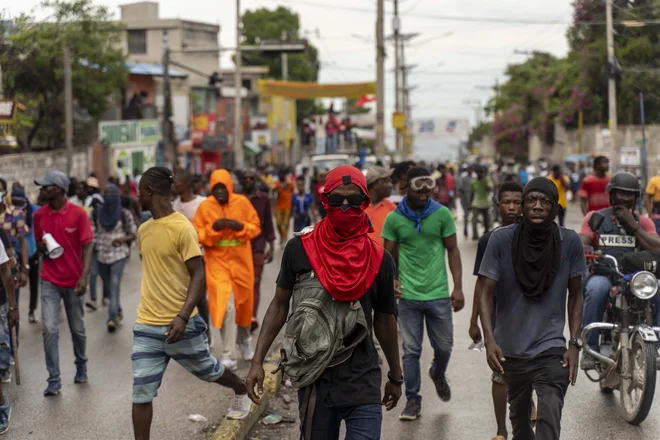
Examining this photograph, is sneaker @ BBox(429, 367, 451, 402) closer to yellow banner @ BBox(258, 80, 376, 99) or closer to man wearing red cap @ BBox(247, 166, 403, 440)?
man wearing red cap @ BBox(247, 166, 403, 440)

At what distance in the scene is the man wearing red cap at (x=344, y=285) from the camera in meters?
4.46

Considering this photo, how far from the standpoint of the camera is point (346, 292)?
14.5 ft

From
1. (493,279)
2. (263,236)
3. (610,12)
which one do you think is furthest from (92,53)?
(493,279)

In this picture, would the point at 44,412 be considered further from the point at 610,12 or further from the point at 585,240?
the point at 610,12

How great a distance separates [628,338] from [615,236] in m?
0.89

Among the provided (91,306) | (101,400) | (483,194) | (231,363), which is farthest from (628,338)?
(483,194)

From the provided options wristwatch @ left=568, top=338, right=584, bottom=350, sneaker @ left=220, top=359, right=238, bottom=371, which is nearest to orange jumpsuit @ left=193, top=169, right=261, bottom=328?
sneaker @ left=220, top=359, right=238, bottom=371

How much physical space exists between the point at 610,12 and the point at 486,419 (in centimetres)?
2635

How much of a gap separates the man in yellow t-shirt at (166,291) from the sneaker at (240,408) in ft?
2.31

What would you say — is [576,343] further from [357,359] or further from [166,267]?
[166,267]

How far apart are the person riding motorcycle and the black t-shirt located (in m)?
3.45

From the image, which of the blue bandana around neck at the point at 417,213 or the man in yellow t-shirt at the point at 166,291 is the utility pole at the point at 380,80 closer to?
the blue bandana around neck at the point at 417,213

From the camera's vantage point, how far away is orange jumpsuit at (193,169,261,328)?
9125 millimetres

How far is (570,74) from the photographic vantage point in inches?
2051
